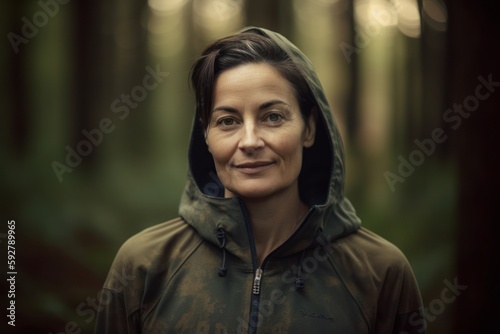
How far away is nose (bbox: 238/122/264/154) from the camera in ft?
4.05

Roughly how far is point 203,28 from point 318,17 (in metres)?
0.44

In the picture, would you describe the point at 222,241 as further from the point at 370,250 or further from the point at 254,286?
the point at 370,250

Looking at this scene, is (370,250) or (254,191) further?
(370,250)

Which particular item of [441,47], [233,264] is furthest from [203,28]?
[233,264]

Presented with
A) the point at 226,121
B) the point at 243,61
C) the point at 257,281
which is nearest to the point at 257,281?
the point at 257,281

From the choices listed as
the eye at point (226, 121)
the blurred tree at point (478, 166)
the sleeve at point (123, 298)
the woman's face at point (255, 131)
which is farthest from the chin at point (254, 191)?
the blurred tree at point (478, 166)

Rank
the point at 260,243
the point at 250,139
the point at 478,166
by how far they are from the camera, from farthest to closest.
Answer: the point at 478,166 < the point at 260,243 < the point at 250,139

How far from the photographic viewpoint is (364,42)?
2084 mm

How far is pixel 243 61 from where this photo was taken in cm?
130

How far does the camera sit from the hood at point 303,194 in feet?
4.19

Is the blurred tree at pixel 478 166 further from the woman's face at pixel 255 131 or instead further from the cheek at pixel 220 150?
the cheek at pixel 220 150

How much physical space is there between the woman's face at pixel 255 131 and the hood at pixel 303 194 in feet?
0.22

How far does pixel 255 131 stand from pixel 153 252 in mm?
393

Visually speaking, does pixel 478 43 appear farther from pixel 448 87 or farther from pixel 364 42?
pixel 364 42
